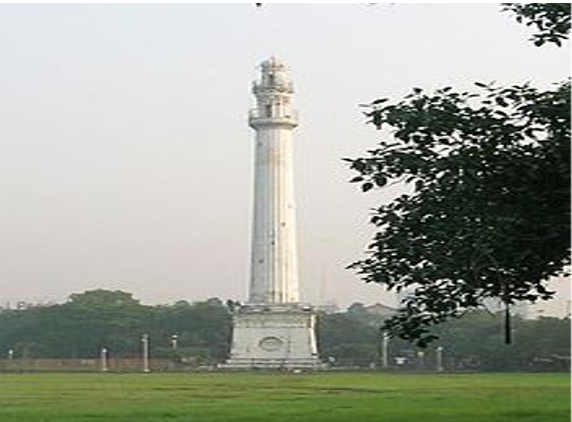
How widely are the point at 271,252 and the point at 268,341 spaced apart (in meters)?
5.32

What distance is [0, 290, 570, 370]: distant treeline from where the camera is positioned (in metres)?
74.4

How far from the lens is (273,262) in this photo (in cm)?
7256

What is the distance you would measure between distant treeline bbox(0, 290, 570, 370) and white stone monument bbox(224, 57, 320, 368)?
368 centimetres

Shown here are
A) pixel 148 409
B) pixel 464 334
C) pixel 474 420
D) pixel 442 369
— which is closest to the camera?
pixel 474 420

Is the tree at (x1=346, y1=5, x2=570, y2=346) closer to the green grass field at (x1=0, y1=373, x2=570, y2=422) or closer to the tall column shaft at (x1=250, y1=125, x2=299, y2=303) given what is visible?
the green grass field at (x1=0, y1=373, x2=570, y2=422)

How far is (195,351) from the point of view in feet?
254

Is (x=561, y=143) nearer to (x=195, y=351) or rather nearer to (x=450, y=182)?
(x=450, y=182)

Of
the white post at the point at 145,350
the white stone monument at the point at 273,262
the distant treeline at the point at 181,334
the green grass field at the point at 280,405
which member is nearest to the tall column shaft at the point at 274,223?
the white stone monument at the point at 273,262

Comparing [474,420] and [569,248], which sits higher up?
[569,248]

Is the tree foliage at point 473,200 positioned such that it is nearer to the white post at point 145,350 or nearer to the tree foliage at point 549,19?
the tree foliage at point 549,19

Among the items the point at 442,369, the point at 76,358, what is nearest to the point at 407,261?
the point at 442,369

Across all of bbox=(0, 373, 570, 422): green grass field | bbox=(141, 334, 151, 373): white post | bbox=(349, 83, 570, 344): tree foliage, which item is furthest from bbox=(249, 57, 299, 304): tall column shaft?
bbox=(349, 83, 570, 344): tree foliage

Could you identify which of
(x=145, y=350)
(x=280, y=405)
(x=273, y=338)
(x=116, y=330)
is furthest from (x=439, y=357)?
(x=280, y=405)

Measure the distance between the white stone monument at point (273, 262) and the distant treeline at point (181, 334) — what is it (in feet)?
12.1
